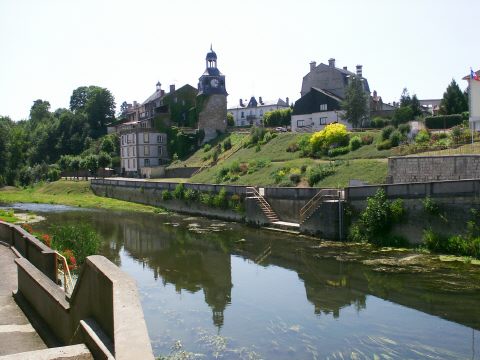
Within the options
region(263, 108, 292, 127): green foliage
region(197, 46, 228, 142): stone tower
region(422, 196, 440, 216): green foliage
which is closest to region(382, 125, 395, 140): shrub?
region(422, 196, 440, 216): green foliage

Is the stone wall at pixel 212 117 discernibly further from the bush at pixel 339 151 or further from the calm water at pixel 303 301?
the calm water at pixel 303 301

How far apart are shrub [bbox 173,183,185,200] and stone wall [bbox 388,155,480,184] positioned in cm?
1948

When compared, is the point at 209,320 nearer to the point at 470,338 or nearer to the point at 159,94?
the point at 470,338

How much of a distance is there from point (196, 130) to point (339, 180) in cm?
4258

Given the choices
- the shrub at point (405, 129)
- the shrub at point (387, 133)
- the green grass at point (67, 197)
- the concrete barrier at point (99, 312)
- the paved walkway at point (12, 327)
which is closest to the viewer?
the concrete barrier at point (99, 312)

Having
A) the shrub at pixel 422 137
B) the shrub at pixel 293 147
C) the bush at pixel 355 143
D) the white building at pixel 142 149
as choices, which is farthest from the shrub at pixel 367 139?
the white building at pixel 142 149

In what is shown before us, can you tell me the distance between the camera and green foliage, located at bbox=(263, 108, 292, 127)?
73250 millimetres

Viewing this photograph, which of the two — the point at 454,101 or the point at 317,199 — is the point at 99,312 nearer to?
the point at 317,199

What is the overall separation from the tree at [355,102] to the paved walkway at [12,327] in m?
46.5

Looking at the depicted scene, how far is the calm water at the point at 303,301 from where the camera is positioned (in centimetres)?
1233

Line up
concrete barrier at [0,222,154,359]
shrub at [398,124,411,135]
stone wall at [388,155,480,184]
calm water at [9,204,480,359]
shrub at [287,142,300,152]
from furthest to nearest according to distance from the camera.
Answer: shrub at [287,142,300,152], shrub at [398,124,411,135], stone wall at [388,155,480,184], calm water at [9,204,480,359], concrete barrier at [0,222,154,359]

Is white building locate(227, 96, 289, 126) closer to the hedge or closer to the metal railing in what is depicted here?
the hedge

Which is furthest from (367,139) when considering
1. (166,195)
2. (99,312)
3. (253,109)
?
(253,109)

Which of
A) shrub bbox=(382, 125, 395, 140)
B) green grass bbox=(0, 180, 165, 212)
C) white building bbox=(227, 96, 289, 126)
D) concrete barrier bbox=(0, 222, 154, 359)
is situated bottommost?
green grass bbox=(0, 180, 165, 212)
